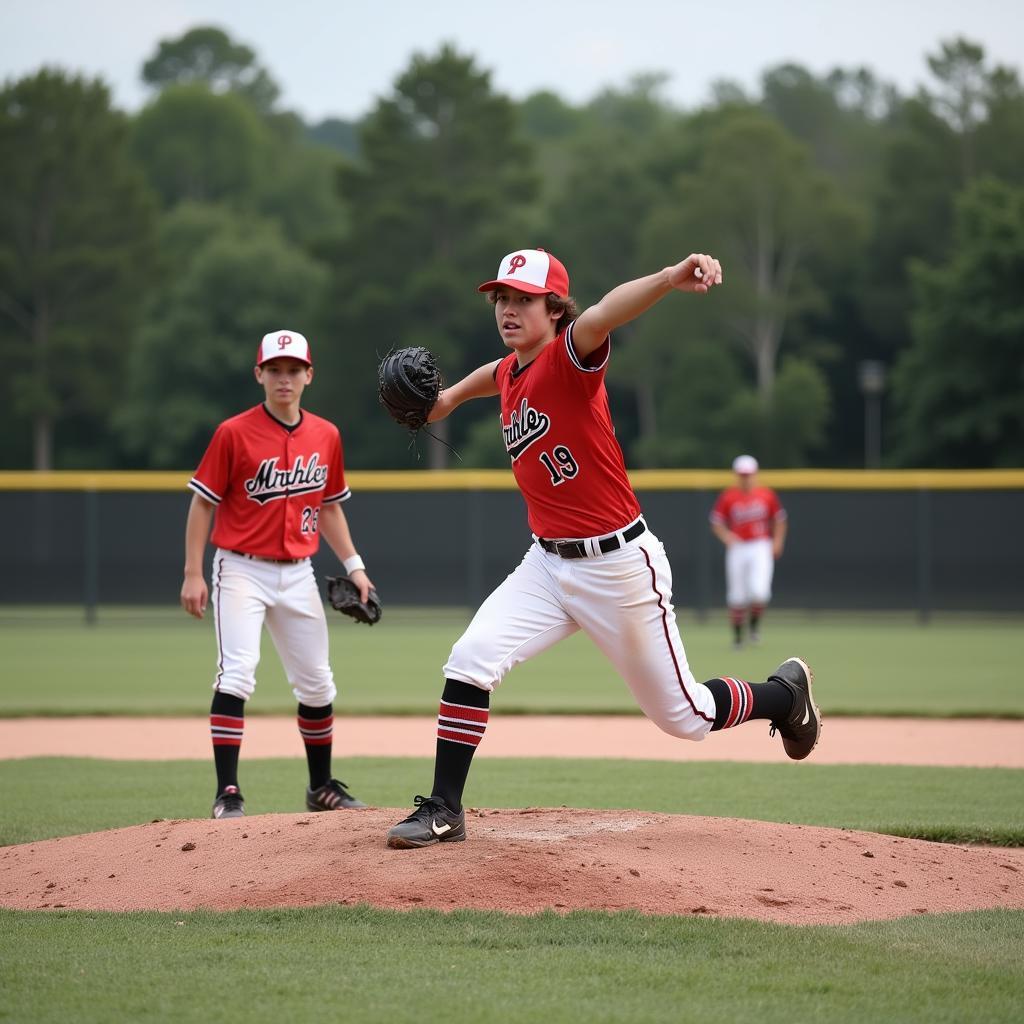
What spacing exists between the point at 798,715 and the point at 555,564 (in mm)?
1184

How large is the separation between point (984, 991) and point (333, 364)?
43.1 metres

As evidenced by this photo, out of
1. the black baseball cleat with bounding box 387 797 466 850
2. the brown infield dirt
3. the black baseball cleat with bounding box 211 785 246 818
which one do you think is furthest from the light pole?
the black baseball cleat with bounding box 387 797 466 850

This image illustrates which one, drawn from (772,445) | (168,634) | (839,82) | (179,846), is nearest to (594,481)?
(179,846)

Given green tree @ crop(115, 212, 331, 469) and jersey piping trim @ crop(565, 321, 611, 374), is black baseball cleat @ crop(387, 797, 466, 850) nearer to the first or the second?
jersey piping trim @ crop(565, 321, 611, 374)

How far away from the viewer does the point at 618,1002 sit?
135 inches

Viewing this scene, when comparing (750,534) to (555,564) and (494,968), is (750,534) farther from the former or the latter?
(494,968)

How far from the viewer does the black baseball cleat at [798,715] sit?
539cm

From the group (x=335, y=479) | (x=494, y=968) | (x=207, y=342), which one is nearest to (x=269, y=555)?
(x=335, y=479)

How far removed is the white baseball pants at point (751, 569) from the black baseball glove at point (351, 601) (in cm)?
915

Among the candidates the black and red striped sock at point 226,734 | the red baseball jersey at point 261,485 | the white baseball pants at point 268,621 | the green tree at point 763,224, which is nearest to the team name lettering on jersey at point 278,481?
the red baseball jersey at point 261,485

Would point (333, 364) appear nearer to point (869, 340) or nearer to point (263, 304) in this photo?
point (263, 304)

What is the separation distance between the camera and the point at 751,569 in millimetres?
15523

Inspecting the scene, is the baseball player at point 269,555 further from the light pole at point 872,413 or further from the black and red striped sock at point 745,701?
the light pole at point 872,413

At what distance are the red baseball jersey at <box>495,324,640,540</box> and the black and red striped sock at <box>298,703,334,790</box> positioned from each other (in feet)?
6.19
